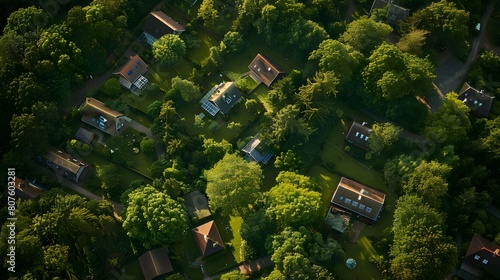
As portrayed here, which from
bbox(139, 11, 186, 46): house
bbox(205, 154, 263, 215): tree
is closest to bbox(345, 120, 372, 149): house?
bbox(205, 154, 263, 215): tree

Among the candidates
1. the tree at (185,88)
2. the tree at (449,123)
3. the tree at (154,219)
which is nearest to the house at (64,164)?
the tree at (154,219)

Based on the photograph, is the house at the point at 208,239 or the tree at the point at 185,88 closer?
the house at the point at 208,239

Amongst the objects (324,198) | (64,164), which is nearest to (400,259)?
(324,198)

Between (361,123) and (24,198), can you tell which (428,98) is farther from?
(24,198)

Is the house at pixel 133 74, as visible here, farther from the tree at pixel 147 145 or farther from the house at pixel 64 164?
the house at pixel 64 164

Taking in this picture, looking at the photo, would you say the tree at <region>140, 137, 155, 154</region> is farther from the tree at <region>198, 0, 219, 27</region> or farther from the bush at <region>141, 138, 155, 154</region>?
the tree at <region>198, 0, 219, 27</region>
